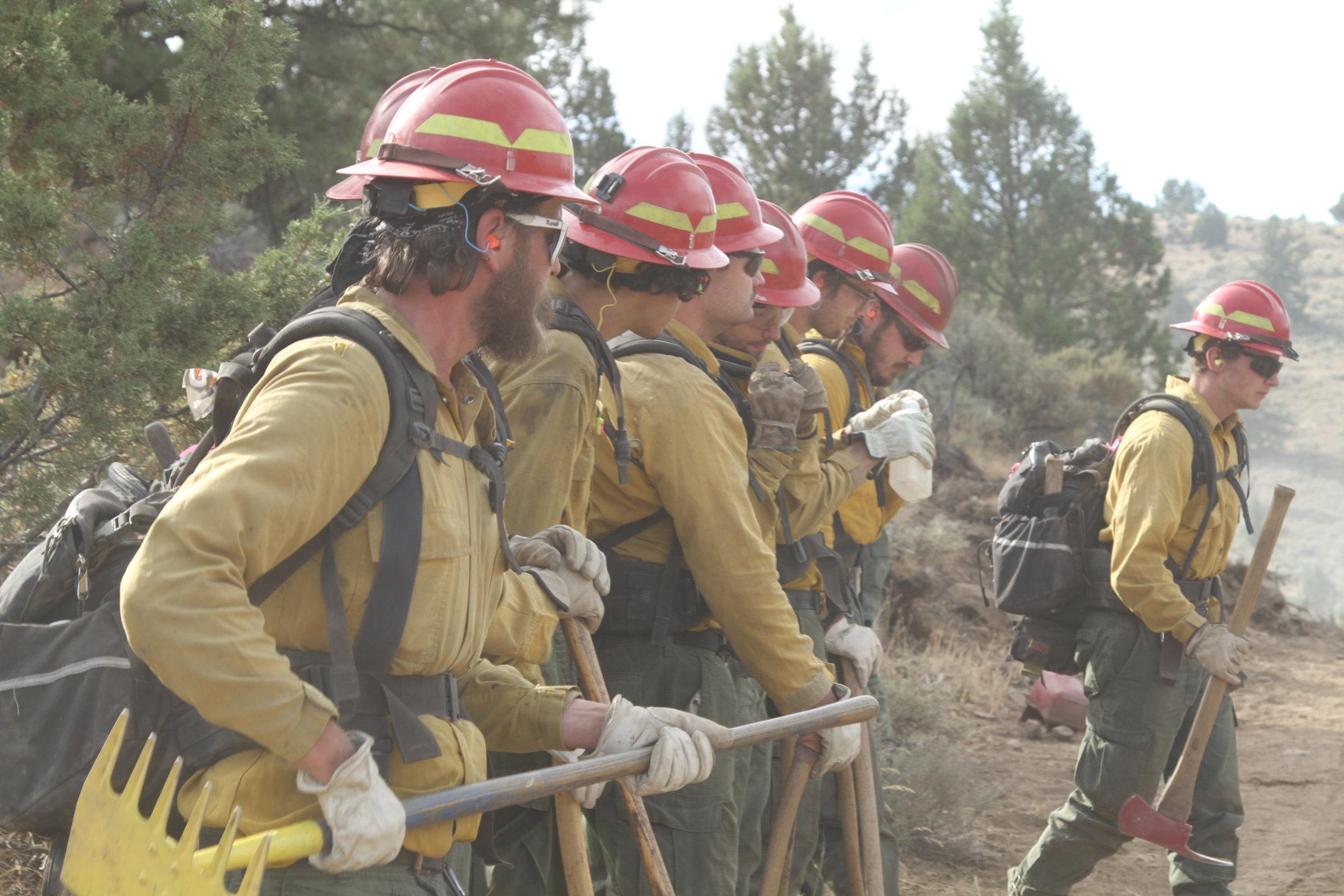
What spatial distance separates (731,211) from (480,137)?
1834 millimetres

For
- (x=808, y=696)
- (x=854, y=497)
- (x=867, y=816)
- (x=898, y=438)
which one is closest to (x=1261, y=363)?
(x=854, y=497)

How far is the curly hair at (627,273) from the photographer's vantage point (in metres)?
3.78

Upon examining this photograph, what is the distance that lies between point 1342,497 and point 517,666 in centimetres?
6223

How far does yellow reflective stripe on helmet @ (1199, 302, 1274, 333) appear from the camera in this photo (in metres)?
5.68

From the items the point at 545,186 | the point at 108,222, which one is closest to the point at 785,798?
the point at 545,186

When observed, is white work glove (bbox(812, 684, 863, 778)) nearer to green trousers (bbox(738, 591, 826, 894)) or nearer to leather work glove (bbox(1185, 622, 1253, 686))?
green trousers (bbox(738, 591, 826, 894))

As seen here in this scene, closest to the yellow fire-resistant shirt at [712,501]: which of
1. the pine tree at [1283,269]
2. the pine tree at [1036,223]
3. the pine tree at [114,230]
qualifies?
the pine tree at [114,230]

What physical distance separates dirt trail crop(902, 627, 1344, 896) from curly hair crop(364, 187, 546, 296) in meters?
4.87

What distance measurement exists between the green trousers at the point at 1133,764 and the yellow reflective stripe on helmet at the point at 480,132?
3.79 m

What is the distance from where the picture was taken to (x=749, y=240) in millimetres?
4227

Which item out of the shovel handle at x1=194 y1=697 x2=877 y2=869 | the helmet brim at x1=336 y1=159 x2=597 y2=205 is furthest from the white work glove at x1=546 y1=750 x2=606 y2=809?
the helmet brim at x1=336 y1=159 x2=597 y2=205

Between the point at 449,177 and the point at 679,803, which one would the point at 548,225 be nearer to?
the point at 449,177

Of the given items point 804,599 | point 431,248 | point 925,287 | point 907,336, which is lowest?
point 804,599

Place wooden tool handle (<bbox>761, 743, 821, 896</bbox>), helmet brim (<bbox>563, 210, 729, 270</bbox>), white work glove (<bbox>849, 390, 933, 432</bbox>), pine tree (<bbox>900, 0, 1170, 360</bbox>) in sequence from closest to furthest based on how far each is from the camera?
helmet brim (<bbox>563, 210, 729, 270</bbox>) < wooden tool handle (<bbox>761, 743, 821, 896</bbox>) < white work glove (<bbox>849, 390, 933, 432</bbox>) < pine tree (<bbox>900, 0, 1170, 360</bbox>)
